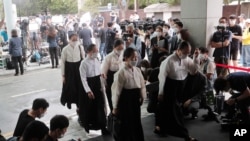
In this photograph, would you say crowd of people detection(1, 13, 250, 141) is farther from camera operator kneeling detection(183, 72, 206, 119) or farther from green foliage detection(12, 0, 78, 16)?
green foliage detection(12, 0, 78, 16)

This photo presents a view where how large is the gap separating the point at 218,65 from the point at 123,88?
3.22 m

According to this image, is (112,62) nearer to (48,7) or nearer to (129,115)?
(129,115)

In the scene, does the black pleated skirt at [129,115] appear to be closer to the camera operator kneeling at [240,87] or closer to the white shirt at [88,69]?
the white shirt at [88,69]

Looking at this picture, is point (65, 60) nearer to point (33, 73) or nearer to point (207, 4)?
point (207, 4)

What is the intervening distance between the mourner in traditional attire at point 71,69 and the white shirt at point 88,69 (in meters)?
0.77

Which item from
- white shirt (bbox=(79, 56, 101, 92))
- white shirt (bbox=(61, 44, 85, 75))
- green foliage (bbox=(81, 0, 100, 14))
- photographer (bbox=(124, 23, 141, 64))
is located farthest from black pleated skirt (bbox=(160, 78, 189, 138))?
green foliage (bbox=(81, 0, 100, 14))

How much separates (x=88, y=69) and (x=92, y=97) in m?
0.50

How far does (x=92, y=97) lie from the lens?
16.9 feet

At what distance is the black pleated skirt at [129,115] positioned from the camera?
4238 millimetres

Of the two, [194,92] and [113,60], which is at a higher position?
[113,60]

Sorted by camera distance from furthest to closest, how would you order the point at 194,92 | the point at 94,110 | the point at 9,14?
the point at 9,14 → the point at 194,92 → the point at 94,110

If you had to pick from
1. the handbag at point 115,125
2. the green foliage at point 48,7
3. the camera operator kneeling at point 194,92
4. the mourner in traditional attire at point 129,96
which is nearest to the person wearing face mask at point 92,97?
the handbag at point 115,125

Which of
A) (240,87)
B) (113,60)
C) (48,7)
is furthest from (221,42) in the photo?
(48,7)

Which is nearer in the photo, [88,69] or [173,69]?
[173,69]
